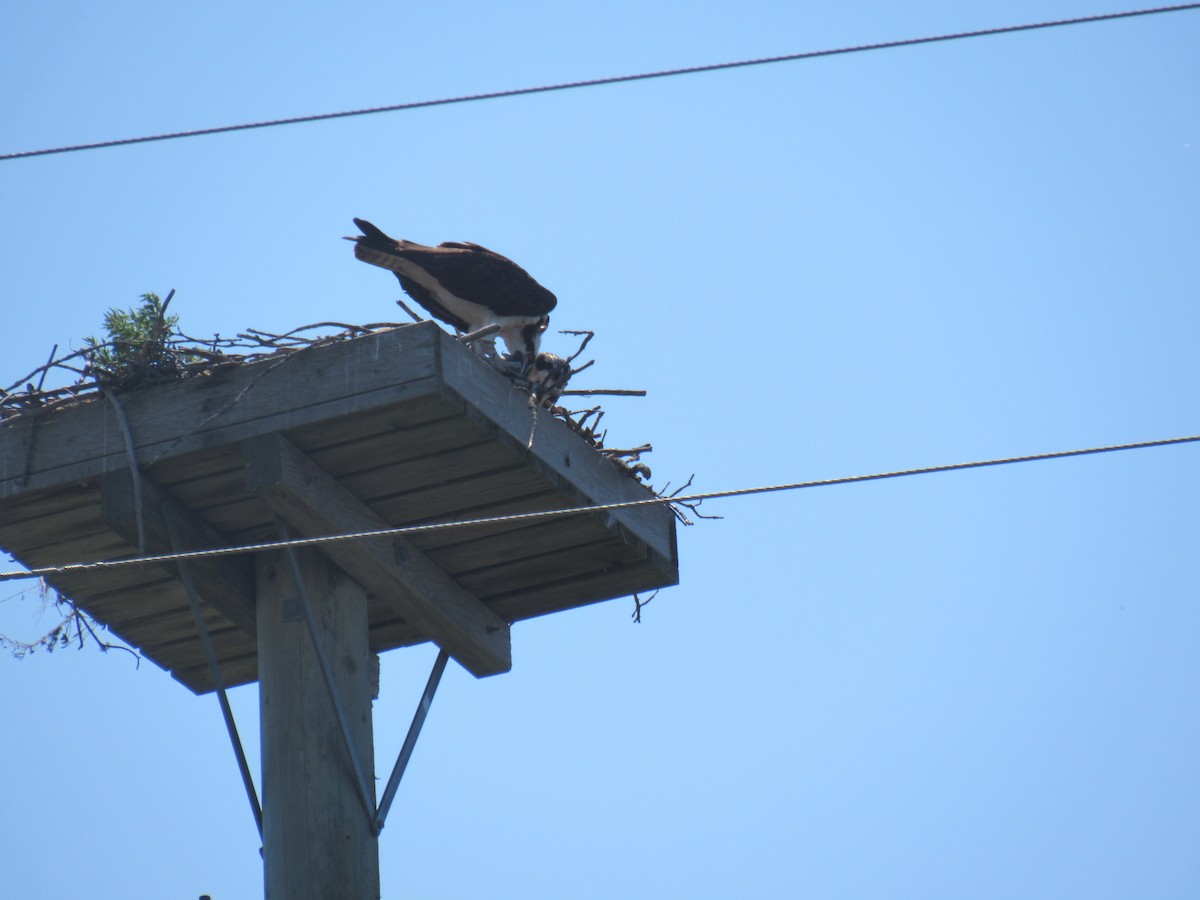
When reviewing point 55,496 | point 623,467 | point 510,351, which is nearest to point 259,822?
point 55,496

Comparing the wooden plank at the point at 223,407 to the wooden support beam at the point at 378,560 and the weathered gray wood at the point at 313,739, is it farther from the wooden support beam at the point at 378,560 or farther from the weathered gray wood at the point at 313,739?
the weathered gray wood at the point at 313,739

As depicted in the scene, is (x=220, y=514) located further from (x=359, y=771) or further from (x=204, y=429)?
(x=359, y=771)

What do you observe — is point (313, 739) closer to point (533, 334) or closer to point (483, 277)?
point (483, 277)

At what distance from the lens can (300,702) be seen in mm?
7035

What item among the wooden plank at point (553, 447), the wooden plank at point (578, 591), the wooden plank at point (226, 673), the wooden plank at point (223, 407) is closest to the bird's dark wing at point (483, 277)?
the wooden plank at point (553, 447)

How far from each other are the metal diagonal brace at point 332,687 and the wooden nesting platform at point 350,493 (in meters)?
0.13

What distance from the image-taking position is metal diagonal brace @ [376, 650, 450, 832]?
7027mm

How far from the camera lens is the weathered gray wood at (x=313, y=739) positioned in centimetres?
677

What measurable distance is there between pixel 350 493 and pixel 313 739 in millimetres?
930

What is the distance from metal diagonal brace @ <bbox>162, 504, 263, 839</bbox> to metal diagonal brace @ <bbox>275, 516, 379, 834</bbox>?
388 mm

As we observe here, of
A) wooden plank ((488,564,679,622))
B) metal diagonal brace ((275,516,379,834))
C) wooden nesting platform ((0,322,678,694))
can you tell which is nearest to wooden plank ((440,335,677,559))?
wooden nesting platform ((0,322,678,694))

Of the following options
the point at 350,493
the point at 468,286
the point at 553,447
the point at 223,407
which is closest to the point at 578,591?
the point at 553,447

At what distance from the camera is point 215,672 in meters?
7.09

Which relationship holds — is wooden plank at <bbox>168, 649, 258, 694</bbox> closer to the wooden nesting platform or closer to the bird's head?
the wooden nesting platform
